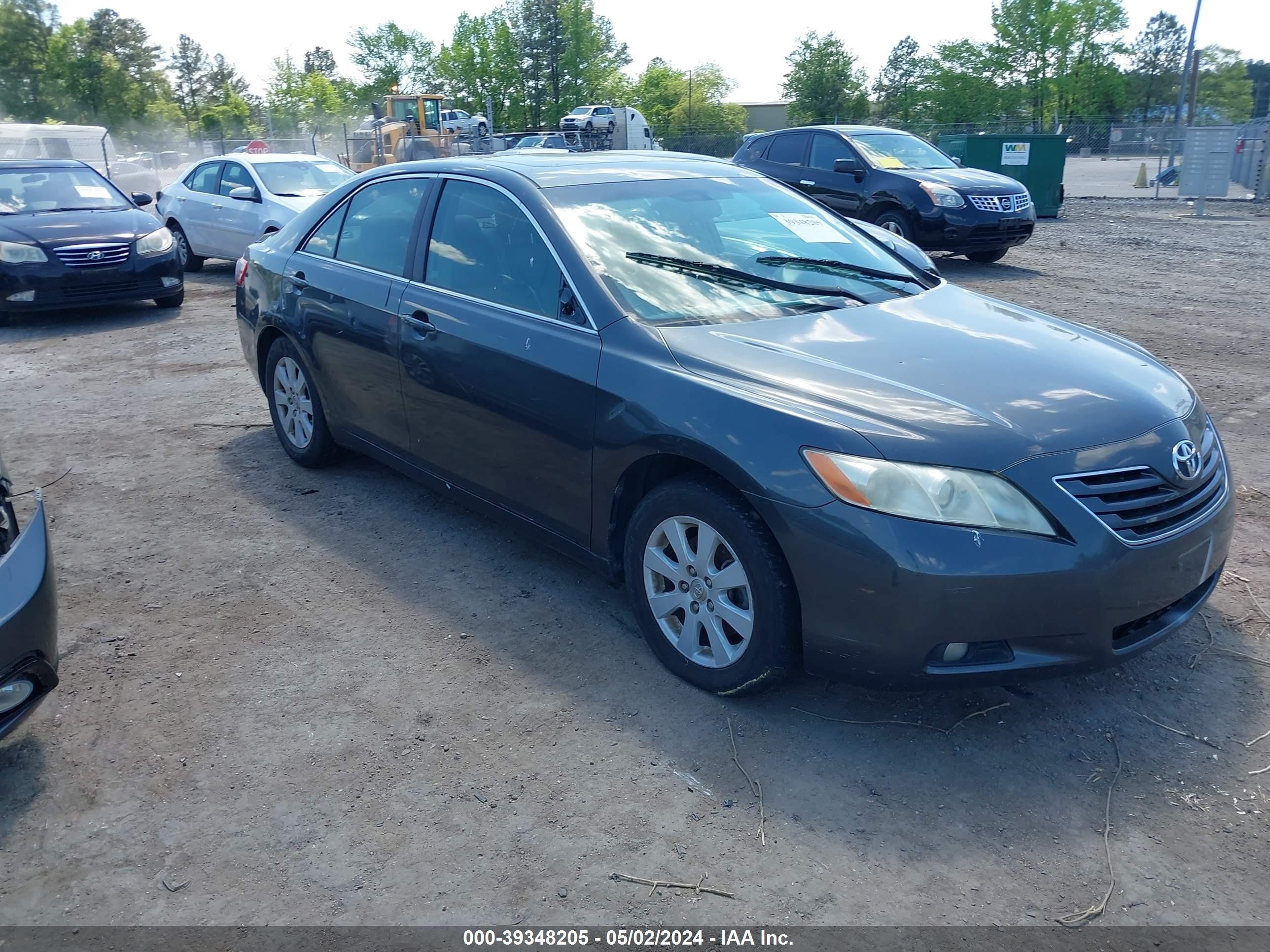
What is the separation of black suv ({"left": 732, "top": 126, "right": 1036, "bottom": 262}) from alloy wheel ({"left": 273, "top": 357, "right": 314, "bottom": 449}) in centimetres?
766

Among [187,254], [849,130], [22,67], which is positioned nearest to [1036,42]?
[849,130]

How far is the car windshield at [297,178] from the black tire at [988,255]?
8002mm

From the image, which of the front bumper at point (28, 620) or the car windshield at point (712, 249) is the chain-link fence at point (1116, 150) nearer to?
the car windshield at point (712, 249)

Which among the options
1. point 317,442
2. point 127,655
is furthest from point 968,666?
point 317,442

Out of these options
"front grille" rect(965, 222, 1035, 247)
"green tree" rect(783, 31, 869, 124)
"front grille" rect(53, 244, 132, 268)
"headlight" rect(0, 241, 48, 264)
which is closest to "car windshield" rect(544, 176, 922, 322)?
"front grille" rect(53, 244, 132, 268)

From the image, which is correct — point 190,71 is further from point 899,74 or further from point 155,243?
point 155,243

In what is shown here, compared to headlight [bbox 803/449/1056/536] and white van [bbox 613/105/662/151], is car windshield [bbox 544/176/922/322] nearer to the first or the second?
headlight [bbox 803/449/1056/536]

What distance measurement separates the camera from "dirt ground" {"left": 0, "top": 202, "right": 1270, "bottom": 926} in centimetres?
266

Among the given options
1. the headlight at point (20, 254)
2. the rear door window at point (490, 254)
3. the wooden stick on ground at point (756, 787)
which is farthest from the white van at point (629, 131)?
the wooden stick on ground at point (756, 787)

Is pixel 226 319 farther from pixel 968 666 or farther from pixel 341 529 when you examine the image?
pixel 968 666

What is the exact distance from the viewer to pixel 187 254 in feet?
47.1

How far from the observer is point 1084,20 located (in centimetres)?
6931

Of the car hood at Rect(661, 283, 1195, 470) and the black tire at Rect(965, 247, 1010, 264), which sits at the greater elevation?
the car hood at Rect(661, 283, 1195, 470)

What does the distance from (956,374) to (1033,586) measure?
0.81 metres
